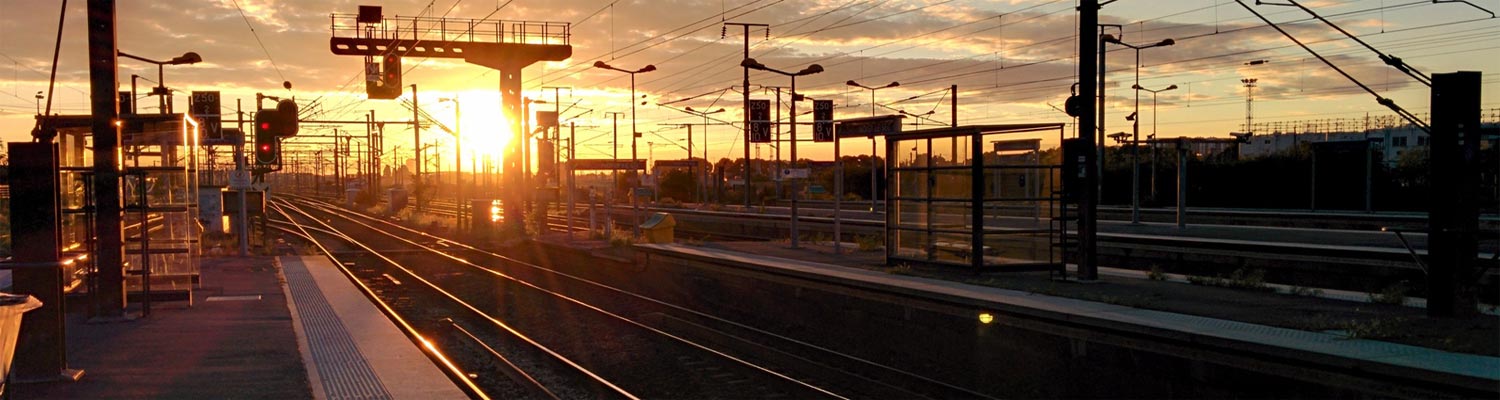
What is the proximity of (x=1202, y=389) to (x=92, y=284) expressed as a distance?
12724 millimetres

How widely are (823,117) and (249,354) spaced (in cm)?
2952

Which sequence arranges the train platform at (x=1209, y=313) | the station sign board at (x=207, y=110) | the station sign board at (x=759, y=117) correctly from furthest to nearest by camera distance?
the station sign board at (x=759, y=117)
the station sign board at (x=207, y=110)
the train platform at (x=1209, y=313)

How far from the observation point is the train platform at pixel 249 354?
364 inches

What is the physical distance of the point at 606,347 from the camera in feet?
45.0

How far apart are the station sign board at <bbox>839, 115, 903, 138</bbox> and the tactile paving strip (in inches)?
405

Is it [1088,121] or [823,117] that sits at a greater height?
[823,117]

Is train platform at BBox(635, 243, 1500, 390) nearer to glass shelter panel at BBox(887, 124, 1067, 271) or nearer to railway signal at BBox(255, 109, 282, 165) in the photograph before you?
glass shelter panel at BBox(887, 124, 1067, 271)

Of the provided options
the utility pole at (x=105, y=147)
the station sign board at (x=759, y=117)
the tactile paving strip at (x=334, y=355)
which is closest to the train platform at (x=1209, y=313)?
the tactile paving strip at (x=334, y=355)

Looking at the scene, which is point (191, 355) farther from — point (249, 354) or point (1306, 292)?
point (1306, 292)

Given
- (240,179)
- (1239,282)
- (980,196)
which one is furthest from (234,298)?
(1239,282)

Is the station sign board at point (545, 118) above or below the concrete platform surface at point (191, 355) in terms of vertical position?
above

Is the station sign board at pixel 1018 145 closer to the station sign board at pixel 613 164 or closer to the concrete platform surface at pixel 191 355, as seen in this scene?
the concrete platform surface at pixel 191 355

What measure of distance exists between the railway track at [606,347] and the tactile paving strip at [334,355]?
39.3 inches

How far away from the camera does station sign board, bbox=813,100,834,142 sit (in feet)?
120
